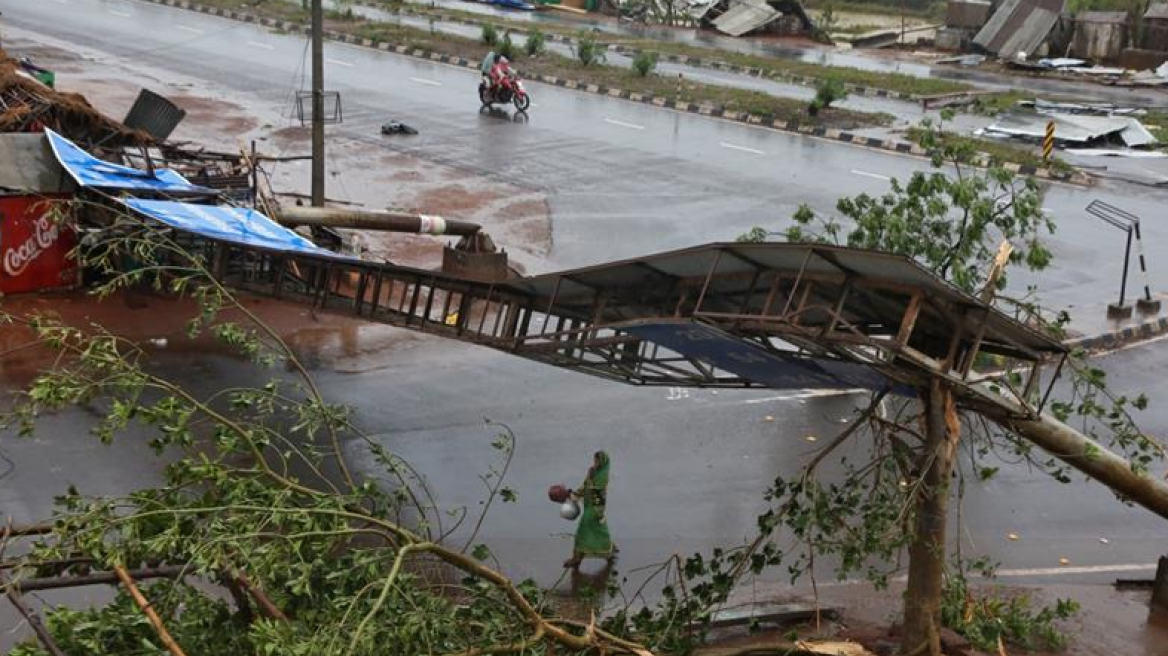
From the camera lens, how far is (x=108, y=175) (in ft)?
51.0

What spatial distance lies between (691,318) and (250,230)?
19.0ft

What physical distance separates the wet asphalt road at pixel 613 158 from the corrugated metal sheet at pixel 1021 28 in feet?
41.3

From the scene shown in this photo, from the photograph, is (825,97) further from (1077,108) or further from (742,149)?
(1077,108)

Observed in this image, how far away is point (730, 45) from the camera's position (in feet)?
134

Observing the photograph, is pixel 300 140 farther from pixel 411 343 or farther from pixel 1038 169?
pixel 1038 169

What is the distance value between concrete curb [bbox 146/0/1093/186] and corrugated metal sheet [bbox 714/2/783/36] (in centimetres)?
1083

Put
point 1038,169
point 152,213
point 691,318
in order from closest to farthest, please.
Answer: point 691,318
point 152,213
point 1038,169

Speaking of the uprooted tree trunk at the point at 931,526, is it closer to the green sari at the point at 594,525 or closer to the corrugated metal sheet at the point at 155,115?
the green sari at the point at 594,525

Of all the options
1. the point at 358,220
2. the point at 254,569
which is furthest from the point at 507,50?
the point at 254,569

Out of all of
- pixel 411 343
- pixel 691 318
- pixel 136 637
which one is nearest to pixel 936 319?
pixel 691 318

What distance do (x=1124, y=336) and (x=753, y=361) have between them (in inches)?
390

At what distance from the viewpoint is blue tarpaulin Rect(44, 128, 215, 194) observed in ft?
49.2

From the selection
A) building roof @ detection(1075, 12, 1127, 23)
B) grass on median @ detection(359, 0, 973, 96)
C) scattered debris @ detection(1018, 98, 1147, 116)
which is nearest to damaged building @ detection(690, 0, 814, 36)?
grass on median @ detection(359, 0, 973, 96)

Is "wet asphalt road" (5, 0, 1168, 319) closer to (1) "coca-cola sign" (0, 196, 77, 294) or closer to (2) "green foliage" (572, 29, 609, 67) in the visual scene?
(2) "green foliage" (572, 29, 609, 67)
